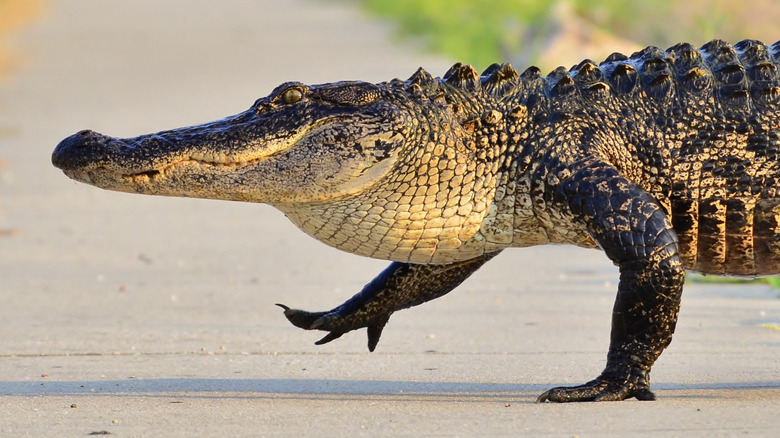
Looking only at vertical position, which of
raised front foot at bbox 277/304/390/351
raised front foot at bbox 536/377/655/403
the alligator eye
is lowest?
raised front foot at bbox 536/377/655/403

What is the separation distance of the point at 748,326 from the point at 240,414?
3.12m

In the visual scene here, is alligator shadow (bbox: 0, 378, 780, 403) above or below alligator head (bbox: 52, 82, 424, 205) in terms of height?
below

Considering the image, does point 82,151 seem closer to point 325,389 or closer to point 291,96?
point 291,96

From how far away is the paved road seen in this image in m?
5.00

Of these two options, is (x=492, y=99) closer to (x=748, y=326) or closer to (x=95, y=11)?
(x=748, y=326)

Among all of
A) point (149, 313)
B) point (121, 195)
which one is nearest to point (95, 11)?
point (121, 195)

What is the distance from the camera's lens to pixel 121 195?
12.0 m

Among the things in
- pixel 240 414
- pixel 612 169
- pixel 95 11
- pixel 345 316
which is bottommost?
pixel 240 414

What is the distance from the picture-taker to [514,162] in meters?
5.64

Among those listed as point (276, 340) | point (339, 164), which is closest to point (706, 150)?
→ point (339, 164)

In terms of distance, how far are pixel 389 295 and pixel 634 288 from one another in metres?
Result: 1.36

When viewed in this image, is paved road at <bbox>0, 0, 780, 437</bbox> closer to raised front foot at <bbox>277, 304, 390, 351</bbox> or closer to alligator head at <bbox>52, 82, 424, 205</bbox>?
raised front foot at <bbox>277, 304, 390, 351</bbox>

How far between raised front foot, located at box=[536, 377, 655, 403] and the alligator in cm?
3

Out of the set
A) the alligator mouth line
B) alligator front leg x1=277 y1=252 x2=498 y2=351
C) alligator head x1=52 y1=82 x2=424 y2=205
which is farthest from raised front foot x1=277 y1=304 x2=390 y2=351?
the alligator mouth line
